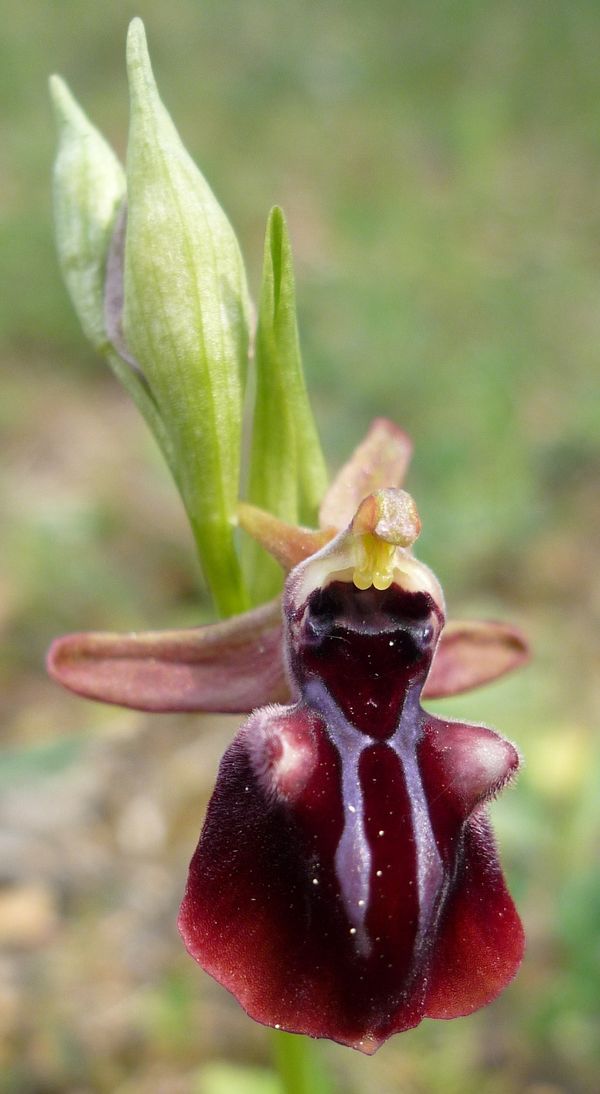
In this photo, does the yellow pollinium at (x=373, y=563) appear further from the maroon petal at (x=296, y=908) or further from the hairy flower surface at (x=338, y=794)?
→ the maroon petal at (x=296, y=908)

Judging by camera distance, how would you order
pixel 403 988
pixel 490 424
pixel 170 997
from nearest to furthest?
pixel 403 988, pixel 170 997, pixel 490 424

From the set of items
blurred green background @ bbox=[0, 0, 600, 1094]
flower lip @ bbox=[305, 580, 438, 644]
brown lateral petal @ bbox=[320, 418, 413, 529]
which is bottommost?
blurred green background @ bbox=[0, 0, 600, 1094]

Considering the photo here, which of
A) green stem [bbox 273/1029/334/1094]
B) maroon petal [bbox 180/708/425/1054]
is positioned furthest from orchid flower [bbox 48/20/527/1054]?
green stem [bbox 273/1029/334/1094]

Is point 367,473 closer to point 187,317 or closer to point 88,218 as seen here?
point 187,317

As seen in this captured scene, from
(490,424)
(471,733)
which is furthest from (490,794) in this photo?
(490,424)

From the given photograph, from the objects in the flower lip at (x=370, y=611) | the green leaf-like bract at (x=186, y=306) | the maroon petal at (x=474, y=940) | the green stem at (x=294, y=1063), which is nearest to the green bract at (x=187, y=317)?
the green leaf-like bract at (x=186, y=306)

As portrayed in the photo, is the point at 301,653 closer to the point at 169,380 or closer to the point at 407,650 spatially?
the point at 407,650

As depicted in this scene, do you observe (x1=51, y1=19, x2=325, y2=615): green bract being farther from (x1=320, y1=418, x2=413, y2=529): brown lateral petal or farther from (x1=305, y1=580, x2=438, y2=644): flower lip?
(x1=305, y1=580, x2=438, y2=644): flower lip
